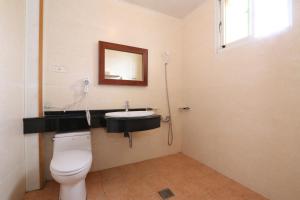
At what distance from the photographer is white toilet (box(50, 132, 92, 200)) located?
1.10 metres

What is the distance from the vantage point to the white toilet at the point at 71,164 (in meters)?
1.10

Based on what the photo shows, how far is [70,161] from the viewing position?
1.20m

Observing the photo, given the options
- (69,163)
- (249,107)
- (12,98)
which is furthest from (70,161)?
(249,107)

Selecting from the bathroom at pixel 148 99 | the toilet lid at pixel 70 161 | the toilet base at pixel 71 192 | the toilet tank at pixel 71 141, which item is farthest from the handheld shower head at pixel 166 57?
the toilet base at pixel 71 192

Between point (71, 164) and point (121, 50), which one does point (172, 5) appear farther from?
point (71, 164)


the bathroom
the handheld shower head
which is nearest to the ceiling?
the bathroom

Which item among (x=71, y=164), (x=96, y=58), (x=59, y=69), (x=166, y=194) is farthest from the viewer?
(x=96, y=58)

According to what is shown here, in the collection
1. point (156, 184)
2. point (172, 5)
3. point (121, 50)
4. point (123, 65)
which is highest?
point (172, 5)

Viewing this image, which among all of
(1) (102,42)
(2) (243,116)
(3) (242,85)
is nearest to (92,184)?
(1) (102,42)

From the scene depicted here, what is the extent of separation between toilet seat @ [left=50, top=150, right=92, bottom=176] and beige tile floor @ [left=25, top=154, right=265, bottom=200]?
43 centimetres

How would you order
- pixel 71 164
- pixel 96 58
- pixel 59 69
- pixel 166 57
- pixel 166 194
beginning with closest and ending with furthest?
pixel 71 164
pixel 166 194
pixel 59 69
pixel 96 58
pixel 166 57

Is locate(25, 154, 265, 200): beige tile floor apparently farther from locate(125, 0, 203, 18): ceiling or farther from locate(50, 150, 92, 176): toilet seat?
locate(125, 0, 203, 18): ceiling

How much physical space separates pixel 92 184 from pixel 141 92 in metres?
1.30

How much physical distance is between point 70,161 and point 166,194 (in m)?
0.96
